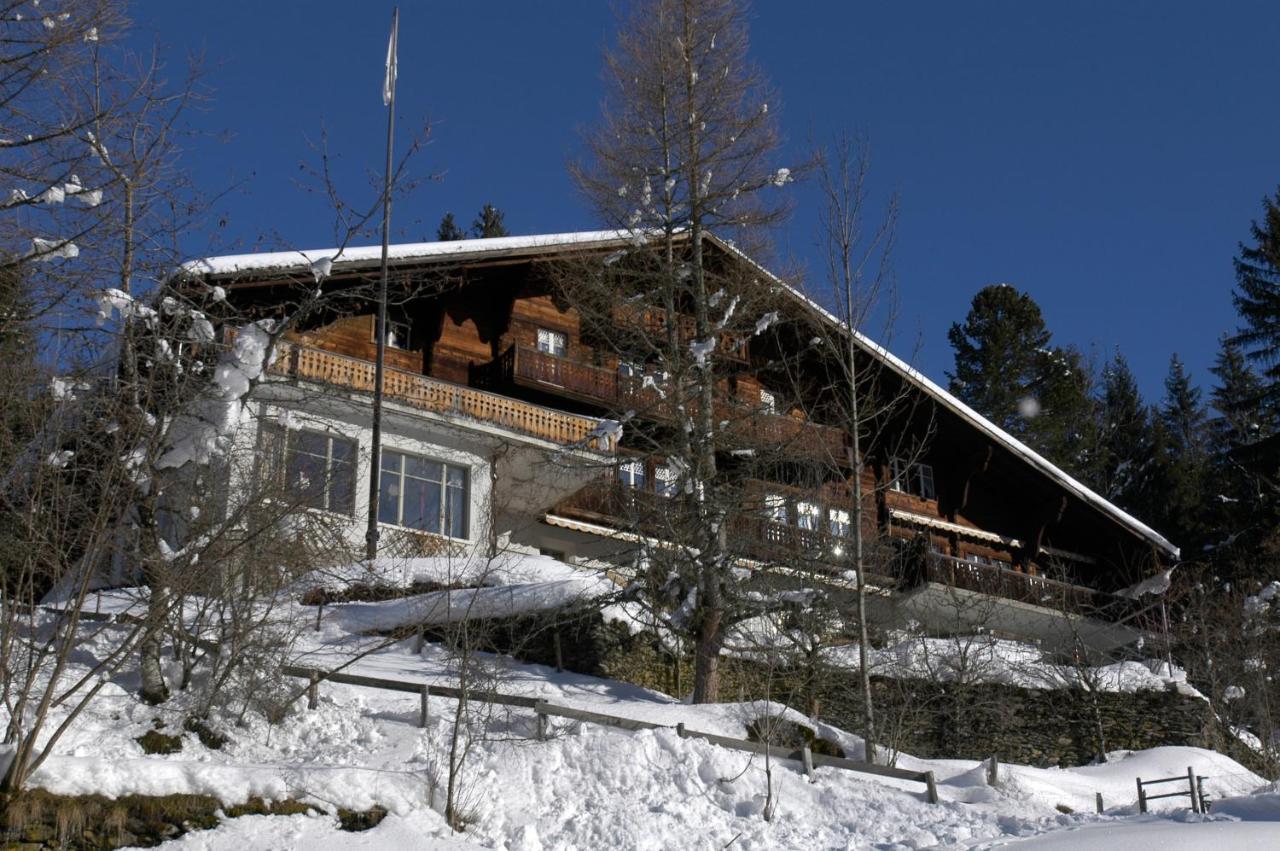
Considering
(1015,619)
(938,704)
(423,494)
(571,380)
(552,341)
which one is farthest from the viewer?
(1015,619)

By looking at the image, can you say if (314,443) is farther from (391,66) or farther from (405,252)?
(391,66)

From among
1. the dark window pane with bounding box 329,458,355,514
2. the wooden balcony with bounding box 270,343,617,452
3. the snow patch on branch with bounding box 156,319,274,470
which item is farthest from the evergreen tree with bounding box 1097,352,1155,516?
the snow patch on branch with bounding box 156,319,274,470

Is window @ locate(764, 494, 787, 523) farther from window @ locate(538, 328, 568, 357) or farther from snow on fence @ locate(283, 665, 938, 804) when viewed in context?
window @ locate(538, 328, 568, 357)

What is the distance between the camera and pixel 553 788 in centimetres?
1434

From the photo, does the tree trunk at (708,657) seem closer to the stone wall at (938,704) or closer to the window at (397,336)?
the stone wall at (938,704)

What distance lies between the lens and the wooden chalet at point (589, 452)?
952 inches

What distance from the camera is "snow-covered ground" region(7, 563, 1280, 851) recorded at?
12.3 meters

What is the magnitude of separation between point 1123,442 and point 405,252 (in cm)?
3484

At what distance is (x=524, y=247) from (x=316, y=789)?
59.0ft

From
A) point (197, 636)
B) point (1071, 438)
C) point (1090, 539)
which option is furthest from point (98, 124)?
point (1071, 438)

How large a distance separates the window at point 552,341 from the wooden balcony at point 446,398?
2.85m

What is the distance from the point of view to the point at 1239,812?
1555 cm

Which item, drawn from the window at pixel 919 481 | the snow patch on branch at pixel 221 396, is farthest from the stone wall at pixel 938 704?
the window at pixel 919 481

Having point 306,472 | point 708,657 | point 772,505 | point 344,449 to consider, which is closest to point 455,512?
point 344,449
